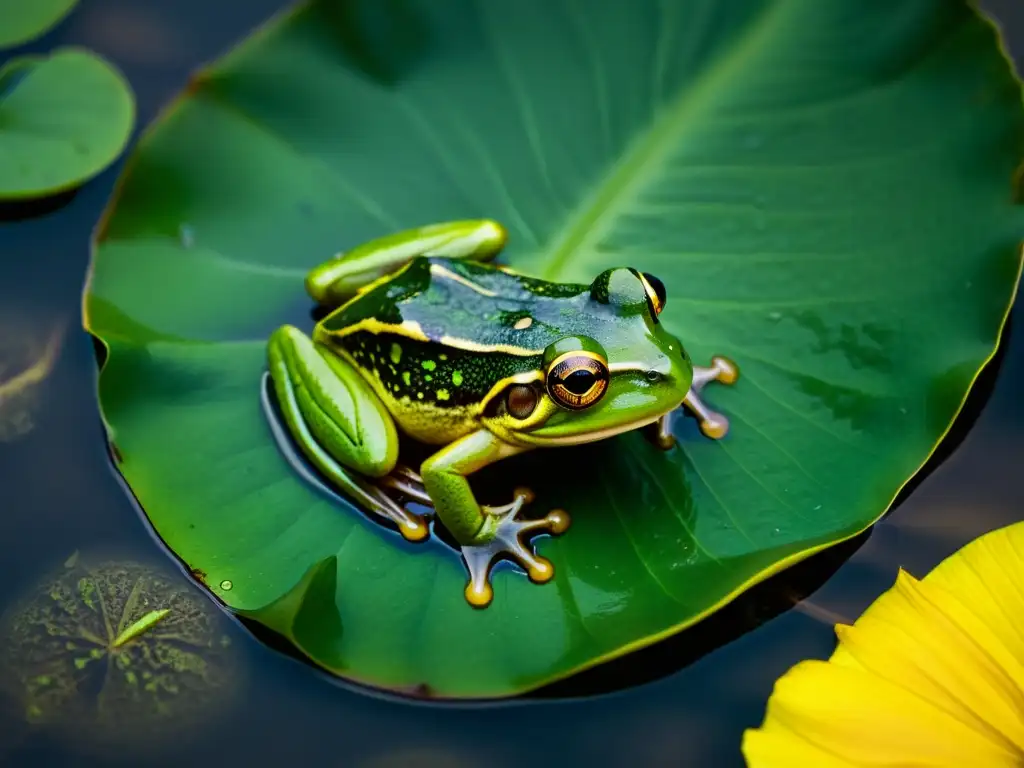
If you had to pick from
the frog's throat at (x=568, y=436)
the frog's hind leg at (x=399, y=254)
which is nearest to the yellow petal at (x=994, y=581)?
the frog's throat at (x=568, y=436)

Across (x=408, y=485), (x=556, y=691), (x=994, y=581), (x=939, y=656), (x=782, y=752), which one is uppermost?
(x=994, y=581)

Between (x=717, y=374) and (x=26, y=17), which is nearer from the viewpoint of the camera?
(x=717, y=374)

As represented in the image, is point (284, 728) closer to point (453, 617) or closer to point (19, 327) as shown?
point (453, 617)

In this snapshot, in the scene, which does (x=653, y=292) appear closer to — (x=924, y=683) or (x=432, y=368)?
(x=432, y=368)

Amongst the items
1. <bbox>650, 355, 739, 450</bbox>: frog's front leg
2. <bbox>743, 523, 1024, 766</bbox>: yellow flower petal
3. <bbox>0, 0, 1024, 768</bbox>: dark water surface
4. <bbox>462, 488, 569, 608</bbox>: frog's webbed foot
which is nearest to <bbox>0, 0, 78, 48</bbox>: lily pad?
<bbox>0, 0, 1024, 768</bbox>: dark water surface

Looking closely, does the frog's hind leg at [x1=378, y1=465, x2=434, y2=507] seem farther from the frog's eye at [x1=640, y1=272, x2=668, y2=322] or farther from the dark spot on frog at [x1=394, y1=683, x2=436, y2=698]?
the frog's eye at [x1=640, y1=272, x2=668, y2=322]

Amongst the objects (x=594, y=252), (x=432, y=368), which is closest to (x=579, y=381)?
(x=432, y=368)
